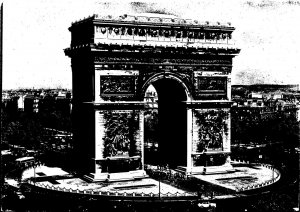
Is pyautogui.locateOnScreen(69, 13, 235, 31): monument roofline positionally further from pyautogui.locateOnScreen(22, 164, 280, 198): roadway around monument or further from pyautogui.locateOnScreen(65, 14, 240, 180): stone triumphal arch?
pyautogui.locateOnScreen(22, 164, 280, 198): roadway around monument

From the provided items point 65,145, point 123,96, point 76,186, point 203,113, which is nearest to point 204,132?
point 203,113

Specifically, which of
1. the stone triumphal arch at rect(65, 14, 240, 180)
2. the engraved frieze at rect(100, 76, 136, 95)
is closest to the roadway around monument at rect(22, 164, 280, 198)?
the stone triumphal arch at rect(65, 14, 240, 180)

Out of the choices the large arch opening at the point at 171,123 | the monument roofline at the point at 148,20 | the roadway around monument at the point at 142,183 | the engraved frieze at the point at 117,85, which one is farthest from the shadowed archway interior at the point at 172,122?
the monument roofline at the point at 148,20

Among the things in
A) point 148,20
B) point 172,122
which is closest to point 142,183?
point 172,122

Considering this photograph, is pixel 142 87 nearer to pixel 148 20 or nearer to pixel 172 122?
pixel 148 20

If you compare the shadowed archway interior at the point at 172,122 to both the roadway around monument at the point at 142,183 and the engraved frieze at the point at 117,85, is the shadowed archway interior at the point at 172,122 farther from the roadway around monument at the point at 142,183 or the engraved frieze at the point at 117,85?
the engraved frieze at the point at 117,85

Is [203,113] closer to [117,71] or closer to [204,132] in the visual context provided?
[204,132]

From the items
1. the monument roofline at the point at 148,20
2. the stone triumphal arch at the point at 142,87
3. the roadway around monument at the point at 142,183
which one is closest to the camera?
the roadway around monument at the point at 142,183

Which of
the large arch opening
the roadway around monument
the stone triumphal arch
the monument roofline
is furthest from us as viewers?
the large arch opening
